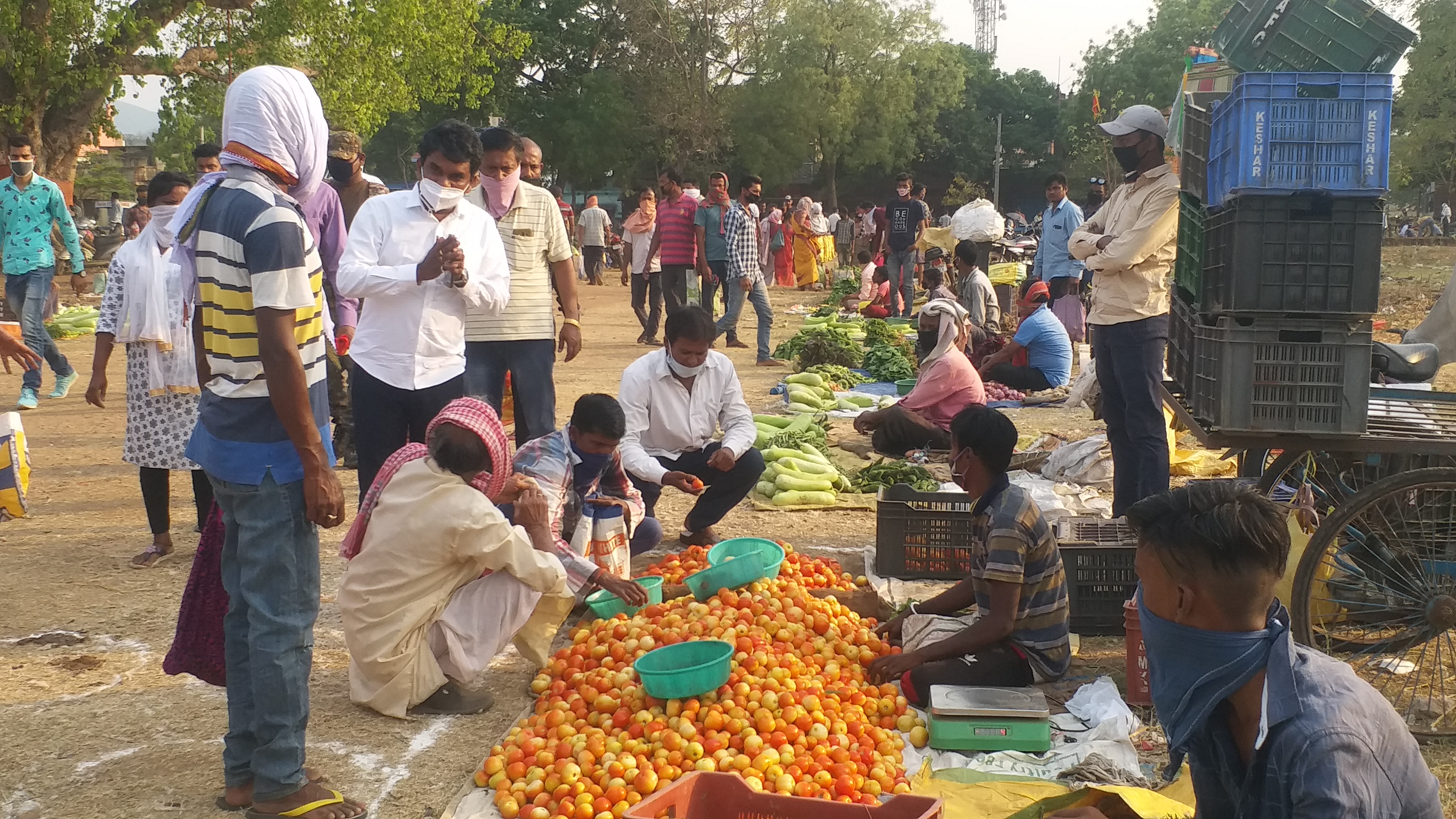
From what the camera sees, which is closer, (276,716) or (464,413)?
(276,716)

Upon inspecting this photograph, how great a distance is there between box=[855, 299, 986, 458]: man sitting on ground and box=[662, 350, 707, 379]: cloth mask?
224 centimetres

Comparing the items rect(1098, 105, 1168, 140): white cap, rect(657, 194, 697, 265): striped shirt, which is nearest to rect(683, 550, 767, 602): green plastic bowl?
rect(1098, 105, 1168, 140): white cap

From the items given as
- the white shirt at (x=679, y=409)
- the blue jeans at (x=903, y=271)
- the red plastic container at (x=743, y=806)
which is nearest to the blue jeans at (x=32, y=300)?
the white shirt at (x=679, y=409)

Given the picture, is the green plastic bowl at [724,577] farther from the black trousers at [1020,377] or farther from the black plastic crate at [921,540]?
the black trousers at [1020,377]

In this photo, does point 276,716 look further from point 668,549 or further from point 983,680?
point 668,549

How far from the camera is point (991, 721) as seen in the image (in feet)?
12.1

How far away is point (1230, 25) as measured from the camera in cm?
429

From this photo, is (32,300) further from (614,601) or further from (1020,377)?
(1020,377)

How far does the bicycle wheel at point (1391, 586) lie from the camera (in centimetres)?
384

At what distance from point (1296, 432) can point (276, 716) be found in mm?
3220

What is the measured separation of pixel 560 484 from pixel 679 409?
121 cm

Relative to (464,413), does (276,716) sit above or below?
below

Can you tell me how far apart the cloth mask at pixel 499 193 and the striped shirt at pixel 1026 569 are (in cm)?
308

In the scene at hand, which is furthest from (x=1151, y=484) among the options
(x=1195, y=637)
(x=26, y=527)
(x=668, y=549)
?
(x=26, y=527)
